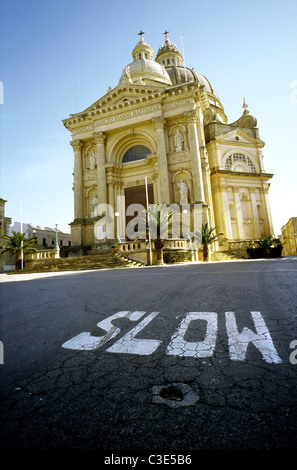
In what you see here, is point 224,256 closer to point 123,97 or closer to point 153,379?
point 123,97

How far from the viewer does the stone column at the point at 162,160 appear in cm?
2255

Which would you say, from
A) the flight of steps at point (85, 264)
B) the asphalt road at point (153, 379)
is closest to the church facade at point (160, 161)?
the flight of steps at point (85, 264)

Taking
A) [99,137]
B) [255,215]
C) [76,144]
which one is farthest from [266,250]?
[76,144]

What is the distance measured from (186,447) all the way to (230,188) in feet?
96.8

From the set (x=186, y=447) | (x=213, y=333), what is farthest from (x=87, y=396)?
(x=213, y=333)

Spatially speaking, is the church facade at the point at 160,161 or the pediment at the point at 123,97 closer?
the church facade at the point at 160,161

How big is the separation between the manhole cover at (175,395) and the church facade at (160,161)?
63.4 ft

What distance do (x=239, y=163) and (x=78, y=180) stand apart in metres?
19.4

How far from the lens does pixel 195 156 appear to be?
74.5ft

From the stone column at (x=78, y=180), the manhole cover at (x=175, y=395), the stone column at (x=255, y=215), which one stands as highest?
the stone column at (x=78, y=180)

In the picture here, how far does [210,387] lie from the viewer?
1.67 meters

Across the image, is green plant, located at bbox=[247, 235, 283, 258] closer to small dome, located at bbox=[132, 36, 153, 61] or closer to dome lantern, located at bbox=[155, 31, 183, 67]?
small dome, located at bbox=[132, 36, 153, 61]

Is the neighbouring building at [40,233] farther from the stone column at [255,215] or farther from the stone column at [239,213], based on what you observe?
the stone column at [255,215]
